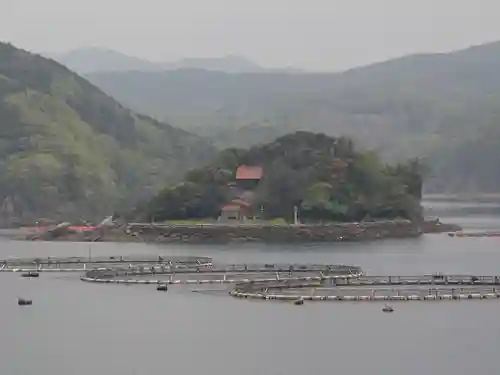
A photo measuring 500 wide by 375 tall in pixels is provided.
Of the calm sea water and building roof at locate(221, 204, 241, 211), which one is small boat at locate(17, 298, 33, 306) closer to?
the calm sea water

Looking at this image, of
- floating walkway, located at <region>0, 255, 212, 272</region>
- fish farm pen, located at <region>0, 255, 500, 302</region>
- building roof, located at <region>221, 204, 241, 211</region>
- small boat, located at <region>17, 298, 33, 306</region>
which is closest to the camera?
small boat, located at <region>17, 298, 33, 306</region>

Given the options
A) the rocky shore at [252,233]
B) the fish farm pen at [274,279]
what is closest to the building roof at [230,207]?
the rocky shore at [252,233]

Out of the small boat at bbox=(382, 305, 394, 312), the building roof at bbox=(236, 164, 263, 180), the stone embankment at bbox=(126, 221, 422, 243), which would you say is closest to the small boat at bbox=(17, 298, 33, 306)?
the small boat at bbox=(382, 305, 394, 312)

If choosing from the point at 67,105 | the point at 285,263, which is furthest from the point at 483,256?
the point at 67,105

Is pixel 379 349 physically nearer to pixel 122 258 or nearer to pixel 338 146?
pixel 122 258

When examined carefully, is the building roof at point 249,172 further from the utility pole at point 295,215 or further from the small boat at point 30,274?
the small boat at point 30,274

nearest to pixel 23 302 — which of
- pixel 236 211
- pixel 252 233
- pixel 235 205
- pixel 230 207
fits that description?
pixel 252 233
